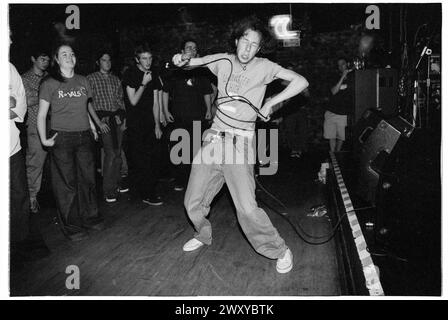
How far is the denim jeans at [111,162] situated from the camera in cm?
490

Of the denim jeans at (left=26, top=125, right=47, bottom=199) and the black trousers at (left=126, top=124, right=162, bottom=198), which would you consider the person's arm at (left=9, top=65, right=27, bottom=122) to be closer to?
the denim jeans at (left=26, top=125, right=47, bottom=199)

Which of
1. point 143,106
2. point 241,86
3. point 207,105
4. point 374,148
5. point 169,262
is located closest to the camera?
point 241,86

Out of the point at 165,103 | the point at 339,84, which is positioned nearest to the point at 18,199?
the point at 165,103

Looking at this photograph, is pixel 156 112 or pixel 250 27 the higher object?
pixel 250 27

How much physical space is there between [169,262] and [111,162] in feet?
6.68

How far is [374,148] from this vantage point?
13.7 feet

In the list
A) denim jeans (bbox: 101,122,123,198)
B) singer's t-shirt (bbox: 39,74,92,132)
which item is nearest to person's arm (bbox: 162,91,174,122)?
denim jeans (bbox: 101,122,123,198)

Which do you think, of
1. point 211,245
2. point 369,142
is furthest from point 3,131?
point 369,142

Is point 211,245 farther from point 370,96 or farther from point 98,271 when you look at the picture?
point 370,96

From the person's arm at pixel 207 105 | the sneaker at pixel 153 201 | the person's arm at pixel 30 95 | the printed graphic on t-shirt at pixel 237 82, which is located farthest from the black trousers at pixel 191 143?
the printed graphic on t-shirt at pixel 237 82

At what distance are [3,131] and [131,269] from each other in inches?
53.4

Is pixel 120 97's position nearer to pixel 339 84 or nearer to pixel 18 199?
pixel 18 199

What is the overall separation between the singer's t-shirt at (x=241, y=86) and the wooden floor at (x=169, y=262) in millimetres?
1110

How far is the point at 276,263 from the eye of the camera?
322 centimetres
